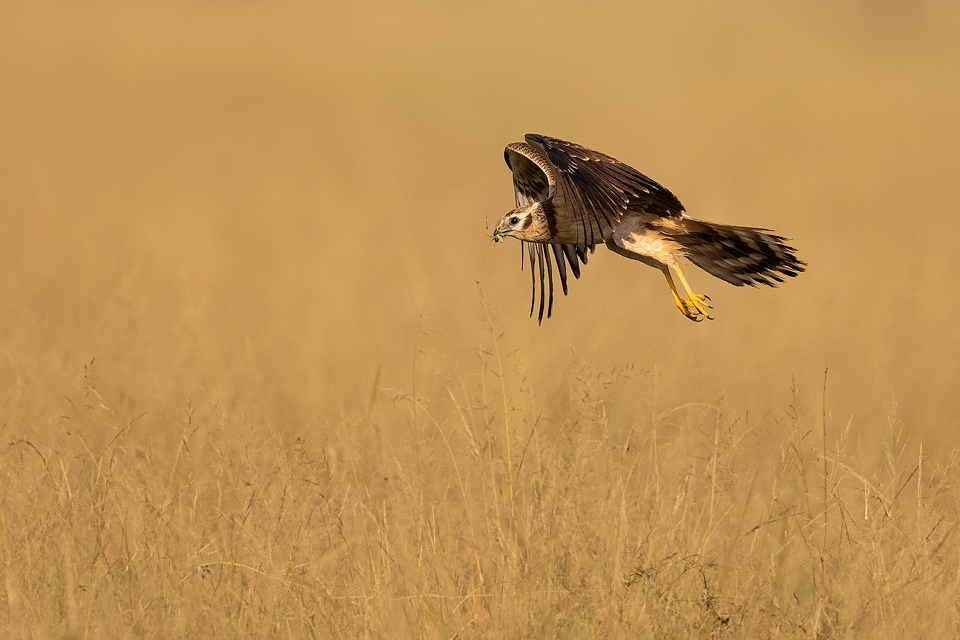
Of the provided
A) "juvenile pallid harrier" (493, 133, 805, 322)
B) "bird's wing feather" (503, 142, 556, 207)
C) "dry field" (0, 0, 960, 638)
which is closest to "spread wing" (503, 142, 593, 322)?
"bird's wing feather" (503, 142, 556, 207)

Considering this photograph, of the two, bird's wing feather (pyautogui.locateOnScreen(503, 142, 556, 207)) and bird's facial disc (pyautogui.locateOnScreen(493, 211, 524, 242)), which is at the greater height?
bird's wing feather (pyautogui.locateOnScreen(503, 142, 556, 207))

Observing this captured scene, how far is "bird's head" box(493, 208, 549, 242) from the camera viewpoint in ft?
14.0

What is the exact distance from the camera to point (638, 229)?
421 centimetres

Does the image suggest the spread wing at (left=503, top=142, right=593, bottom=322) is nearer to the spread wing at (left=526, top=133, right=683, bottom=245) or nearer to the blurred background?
the spread wing at (left=526, top=133, right=683, bottom=245)

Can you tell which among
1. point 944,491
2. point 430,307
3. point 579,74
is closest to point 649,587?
point 944,491

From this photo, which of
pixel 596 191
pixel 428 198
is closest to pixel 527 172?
pixel 596 191

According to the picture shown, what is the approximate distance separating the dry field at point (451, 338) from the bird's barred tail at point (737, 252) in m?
0.52

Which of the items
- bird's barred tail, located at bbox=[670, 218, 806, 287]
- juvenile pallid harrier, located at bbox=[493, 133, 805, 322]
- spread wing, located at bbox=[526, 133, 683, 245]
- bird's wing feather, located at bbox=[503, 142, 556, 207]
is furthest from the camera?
bird's wing feather, located at bbox=[503, 142, 556, 207]

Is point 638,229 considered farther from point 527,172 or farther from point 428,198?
point 428,198

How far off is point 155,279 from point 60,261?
792mm

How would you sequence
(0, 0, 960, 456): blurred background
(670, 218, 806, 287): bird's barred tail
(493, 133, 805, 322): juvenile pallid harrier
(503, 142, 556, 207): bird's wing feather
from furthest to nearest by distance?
→ (0, 0, 960, 456): blurred background → (503, 142, 556, 207): bird's wing feather → (670, 218, 806, 287): bird's barred tail → (493, 133, 805, 322): juvenile pallid harrier

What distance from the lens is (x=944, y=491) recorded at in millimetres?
4918

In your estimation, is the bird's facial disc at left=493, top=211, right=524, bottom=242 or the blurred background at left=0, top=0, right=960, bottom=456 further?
the blurred background at left=0, top=0, right=960, bottom=456

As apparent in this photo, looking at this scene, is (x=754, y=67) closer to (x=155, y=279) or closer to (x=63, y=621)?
(x=155, y=279)
